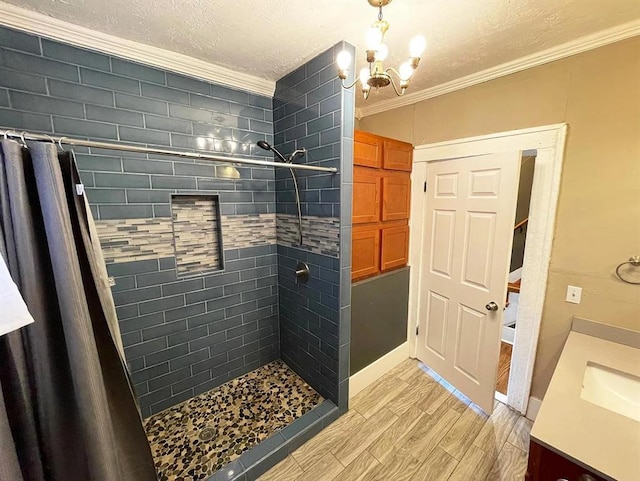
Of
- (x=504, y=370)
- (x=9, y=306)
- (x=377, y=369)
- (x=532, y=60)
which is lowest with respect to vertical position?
(x=504, y=370)

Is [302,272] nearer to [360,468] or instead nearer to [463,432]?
Answer: [360,468]

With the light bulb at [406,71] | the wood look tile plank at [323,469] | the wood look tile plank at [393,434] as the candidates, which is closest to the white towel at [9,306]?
the light bulb at [406,71]

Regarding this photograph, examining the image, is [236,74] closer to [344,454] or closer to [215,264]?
[215,264]

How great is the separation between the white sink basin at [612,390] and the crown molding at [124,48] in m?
2.63

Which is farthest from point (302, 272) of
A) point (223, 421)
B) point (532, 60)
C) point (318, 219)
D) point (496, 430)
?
point (532, 60)

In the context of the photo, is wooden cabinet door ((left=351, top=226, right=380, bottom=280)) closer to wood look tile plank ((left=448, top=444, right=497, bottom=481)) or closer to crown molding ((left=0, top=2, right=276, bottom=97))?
wood look tile plank ((left=448, top=444, right=497, bottom=481))

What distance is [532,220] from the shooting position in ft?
5.40

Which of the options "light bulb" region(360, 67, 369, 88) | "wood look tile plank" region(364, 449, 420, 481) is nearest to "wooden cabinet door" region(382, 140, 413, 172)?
"light bulb" region(360, 67, 369, 88)

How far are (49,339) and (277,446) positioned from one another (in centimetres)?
131

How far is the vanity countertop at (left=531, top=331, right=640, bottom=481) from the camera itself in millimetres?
747

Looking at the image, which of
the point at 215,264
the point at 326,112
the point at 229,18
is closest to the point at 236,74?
the point at 229,18

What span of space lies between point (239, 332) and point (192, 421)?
63cm

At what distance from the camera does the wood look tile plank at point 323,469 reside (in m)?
1.42

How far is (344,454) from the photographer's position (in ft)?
5.08
